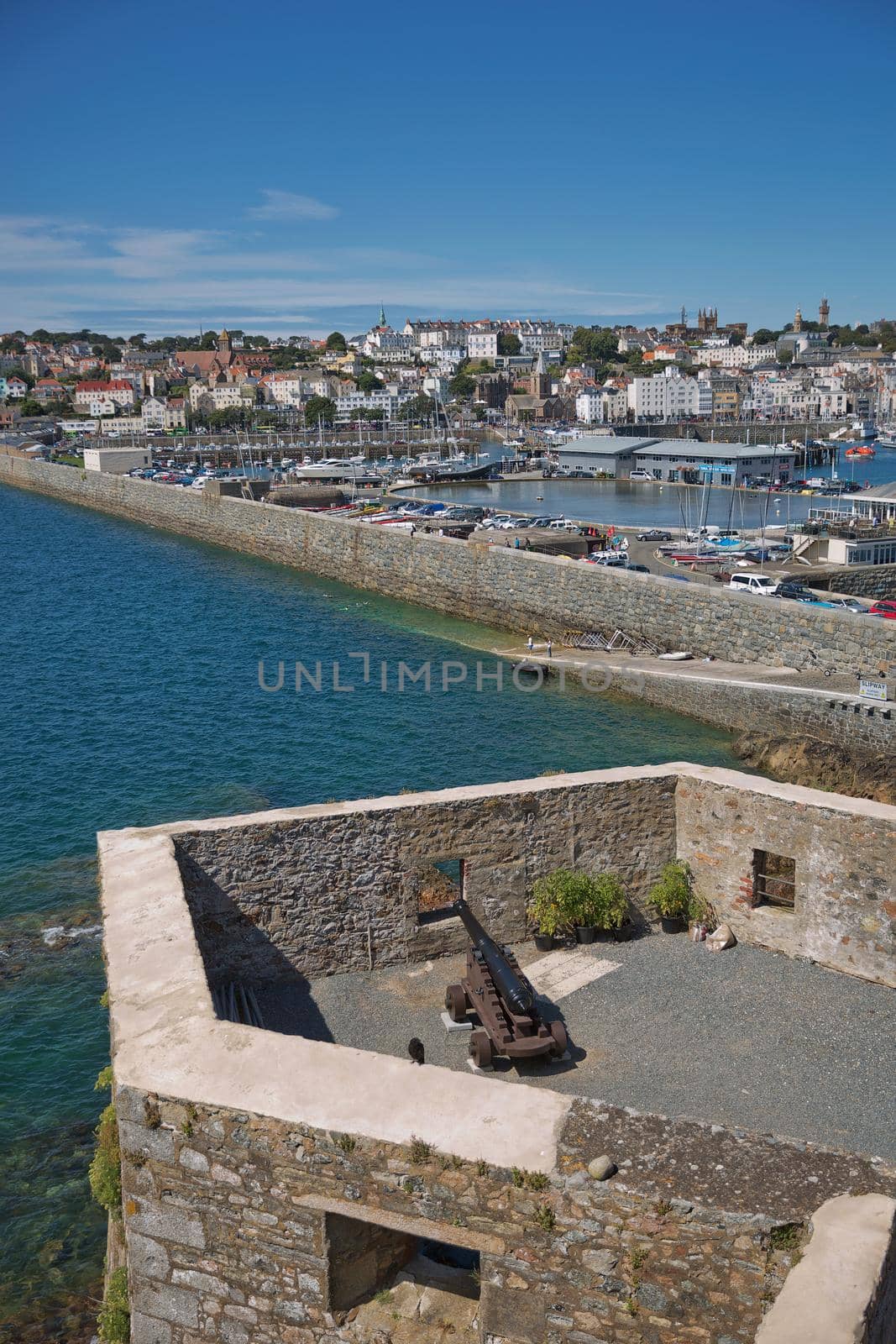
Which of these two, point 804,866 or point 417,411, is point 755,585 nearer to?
point 804,866

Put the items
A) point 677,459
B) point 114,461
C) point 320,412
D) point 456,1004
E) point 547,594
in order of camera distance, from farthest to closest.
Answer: point 320,412
point 677,459
point 114,461
point 547,594
point 456,1004

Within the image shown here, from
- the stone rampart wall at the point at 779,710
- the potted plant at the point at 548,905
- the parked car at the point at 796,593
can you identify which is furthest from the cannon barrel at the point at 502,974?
the parked car at the point at 796,593

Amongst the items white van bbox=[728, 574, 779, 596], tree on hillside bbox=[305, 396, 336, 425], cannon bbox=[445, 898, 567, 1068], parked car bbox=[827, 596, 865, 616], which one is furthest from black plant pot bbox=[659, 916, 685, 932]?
tree on hillside bbox=[305, 396, 336, 425]

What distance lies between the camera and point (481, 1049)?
925cm

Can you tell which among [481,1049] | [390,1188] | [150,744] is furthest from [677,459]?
[390,1188]

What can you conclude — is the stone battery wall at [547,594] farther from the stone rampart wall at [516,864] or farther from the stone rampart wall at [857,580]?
the stone rampart wall at [516,864]

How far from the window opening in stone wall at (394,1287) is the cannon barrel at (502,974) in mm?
2651

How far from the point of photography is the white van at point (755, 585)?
35.3 meters

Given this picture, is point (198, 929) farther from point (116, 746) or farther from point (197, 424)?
point (197, 424)

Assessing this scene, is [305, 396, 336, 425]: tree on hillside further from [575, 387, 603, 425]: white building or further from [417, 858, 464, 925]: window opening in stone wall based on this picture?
[417, 858, 464, 925]: window opening in stone wall

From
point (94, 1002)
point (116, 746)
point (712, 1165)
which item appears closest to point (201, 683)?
point (116, 746)

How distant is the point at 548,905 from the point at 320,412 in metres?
169

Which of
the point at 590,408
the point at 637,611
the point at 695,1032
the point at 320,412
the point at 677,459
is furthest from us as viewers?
the point at 590,408

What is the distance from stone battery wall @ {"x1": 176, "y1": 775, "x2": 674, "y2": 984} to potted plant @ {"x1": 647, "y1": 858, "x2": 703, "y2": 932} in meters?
0.14
